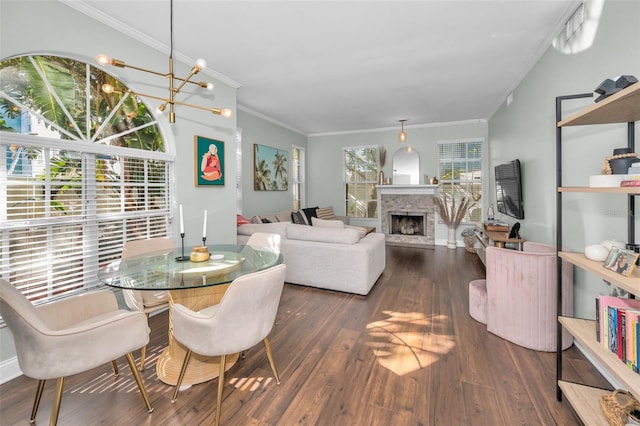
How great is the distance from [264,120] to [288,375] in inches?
199

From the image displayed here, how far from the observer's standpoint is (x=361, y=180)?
7391 mm

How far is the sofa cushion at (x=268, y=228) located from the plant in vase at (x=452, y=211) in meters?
3.95

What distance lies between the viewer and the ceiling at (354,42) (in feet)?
7.81

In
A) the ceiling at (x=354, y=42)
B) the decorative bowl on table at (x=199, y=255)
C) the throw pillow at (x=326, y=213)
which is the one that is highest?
the ceiling at (x=354, y=42)

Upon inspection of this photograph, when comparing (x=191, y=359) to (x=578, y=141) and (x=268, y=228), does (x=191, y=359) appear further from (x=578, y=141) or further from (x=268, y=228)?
(x=578, y=141)

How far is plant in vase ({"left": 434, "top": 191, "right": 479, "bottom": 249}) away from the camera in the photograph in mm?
6234

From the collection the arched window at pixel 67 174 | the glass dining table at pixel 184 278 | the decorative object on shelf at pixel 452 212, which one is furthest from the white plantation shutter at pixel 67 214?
the decorative object on shelf at pixel 452 212

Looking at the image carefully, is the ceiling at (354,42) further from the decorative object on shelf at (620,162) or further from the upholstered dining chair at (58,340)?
the upholstered dining chair at (58,340)

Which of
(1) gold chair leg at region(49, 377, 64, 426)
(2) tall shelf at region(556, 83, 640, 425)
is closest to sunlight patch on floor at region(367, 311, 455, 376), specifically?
(2) tall shelf at region(556, 83, 640, 425)

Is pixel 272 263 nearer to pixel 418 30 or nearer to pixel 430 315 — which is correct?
pixel 430 315

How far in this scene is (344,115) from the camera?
5758 millimetres

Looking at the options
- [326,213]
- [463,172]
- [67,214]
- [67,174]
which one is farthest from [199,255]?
[463,172]

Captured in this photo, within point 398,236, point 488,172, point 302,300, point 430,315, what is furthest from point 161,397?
point 488,172

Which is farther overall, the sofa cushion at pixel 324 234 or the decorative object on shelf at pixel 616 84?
the sofa cushion at pixel 324 234
